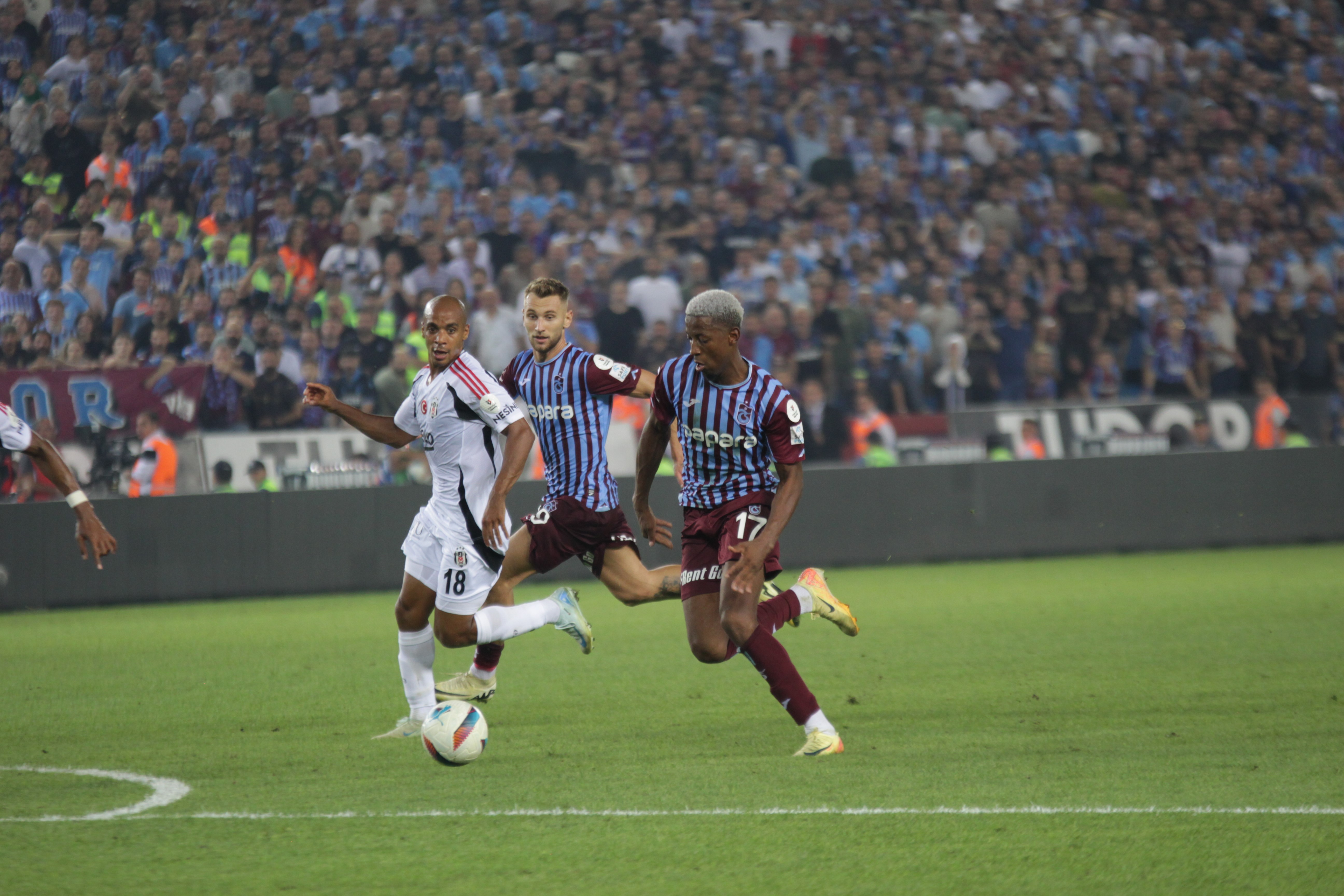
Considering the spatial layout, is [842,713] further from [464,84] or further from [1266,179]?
[1266,179]

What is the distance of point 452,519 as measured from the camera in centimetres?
703

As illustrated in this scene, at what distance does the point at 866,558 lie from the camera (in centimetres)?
1565

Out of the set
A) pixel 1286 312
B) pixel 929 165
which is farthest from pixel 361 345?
pixel 1286 312

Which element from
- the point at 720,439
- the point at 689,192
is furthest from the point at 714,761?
the point at 689,192

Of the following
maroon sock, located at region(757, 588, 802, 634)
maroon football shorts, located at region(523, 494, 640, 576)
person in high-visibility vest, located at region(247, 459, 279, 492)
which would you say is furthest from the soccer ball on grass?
person in high-visibility vest, located at region(247, 459, 279, 492)

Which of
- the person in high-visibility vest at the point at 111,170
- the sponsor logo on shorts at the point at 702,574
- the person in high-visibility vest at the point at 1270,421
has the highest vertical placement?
the person in high-visibility vest at the point at 111,170

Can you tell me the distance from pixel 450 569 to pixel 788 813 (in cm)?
235

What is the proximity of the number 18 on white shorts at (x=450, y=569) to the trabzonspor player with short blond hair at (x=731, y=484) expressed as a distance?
837mm

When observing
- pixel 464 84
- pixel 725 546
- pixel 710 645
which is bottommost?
pixel 710 645

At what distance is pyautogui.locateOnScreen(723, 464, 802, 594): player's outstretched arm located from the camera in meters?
6.14

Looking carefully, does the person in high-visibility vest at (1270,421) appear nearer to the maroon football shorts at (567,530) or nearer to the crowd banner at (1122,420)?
the crowd banner at (1122,420)

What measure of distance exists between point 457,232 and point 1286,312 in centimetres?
959

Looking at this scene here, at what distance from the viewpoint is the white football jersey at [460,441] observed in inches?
274

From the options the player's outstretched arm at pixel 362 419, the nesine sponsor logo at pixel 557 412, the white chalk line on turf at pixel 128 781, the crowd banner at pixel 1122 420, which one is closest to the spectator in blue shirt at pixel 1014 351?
the crowd banner at pixel 1122 420
